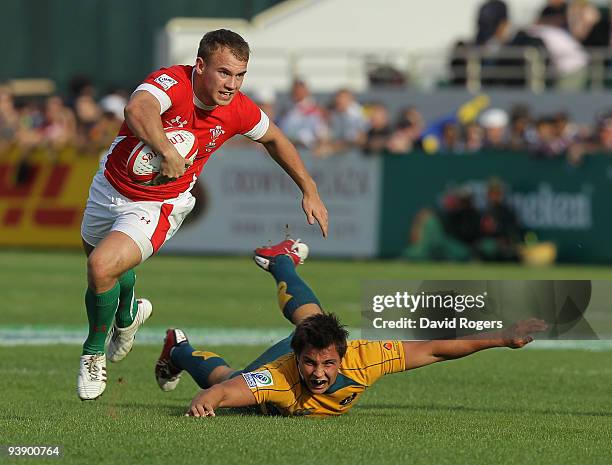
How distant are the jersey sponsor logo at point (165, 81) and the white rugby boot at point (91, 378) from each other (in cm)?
165

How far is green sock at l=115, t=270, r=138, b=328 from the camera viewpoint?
991 cm

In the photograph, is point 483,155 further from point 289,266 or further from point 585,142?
point 289,266

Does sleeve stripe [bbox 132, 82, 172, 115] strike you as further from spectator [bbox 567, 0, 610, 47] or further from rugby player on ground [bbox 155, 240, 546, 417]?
spectator [bbox 567, 0, 610, 47]

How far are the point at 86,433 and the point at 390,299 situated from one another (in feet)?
6.05

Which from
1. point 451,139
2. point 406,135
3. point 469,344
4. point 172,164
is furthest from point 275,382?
point 451,139

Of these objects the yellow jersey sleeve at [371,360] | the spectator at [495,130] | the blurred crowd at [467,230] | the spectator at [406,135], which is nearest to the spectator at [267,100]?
the spectator at [406,135]

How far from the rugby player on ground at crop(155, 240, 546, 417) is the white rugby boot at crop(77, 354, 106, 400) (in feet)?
2.14

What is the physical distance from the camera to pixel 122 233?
8773 mm

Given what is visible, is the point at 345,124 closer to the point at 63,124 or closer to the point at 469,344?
the point at 63,124

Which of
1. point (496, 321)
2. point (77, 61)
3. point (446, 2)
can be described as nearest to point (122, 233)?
point (496, 321)

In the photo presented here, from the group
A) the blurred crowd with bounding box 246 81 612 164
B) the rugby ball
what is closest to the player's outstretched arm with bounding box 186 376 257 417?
the rugby ball

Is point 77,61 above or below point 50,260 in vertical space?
above

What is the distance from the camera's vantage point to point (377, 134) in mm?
22672

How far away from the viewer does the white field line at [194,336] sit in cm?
1304
